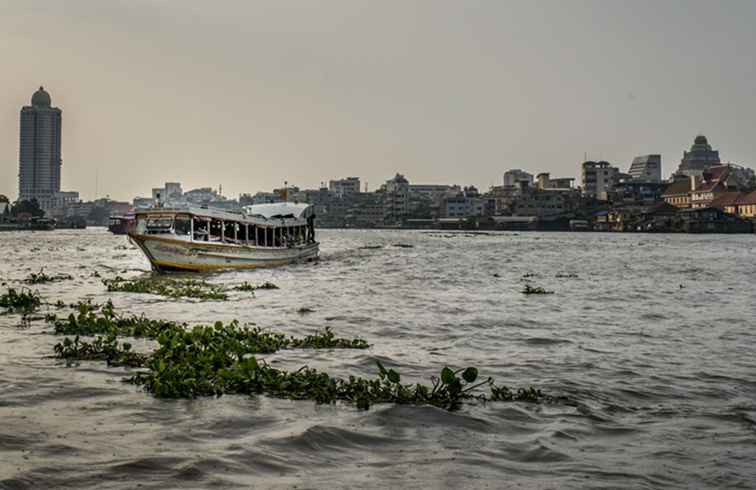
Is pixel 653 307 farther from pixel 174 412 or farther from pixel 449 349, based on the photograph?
pixel 174 412

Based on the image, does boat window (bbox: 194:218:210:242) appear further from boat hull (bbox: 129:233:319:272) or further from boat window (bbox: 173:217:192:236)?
boat hull (bbox: 129:233:319:272)

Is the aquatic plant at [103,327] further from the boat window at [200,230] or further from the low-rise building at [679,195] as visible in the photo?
the low-rise building at [679,195]

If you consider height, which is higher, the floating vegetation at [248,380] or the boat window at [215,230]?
the boat window at [215,230]

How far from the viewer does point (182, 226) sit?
1325 inches

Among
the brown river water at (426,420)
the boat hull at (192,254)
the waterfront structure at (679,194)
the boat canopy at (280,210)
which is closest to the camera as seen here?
the brown river water at (426,420)

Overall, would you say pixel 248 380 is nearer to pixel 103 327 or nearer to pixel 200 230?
pixel 103 327

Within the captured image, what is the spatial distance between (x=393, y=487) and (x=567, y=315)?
48.7 feet

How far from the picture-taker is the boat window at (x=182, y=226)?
110 feet

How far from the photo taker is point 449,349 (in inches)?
534

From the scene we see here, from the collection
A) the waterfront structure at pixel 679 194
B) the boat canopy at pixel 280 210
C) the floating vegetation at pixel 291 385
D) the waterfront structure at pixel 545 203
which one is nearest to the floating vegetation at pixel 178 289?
the floating vegetation at pixel 291 385

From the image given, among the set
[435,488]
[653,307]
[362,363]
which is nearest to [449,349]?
[362,363]

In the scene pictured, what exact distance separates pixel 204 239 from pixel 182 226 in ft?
4.20

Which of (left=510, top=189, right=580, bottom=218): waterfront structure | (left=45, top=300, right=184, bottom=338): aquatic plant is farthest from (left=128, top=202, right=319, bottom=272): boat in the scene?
(left=510, top=189, right=580, bottom=218): waterfront structure

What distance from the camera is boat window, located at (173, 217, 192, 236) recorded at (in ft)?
110
